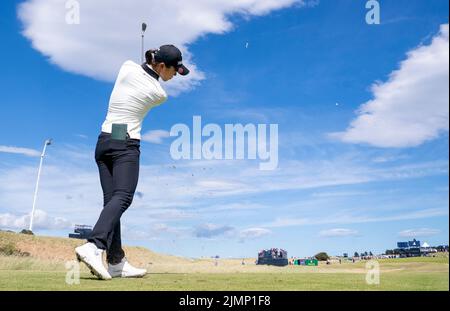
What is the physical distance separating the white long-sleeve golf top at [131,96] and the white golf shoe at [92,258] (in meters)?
1.38

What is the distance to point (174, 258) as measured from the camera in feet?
105

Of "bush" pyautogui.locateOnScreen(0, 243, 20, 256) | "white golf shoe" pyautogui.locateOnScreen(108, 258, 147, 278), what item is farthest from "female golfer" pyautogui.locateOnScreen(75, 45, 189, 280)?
"bush" pyautogui.locateOnScreen(0, 243, 20, 256)

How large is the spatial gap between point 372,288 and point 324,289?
48 centimetres

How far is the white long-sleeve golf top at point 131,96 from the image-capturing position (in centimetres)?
572

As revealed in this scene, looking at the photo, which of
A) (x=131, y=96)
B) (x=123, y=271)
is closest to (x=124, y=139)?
(x=131, y=96)

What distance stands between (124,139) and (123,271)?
1.66 metres

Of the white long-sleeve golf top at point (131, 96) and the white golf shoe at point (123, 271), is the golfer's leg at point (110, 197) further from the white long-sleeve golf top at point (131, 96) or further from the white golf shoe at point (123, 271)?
the white long-sleeve golf top at point (131, 96)

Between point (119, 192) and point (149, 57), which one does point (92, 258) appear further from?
point (149, 57)

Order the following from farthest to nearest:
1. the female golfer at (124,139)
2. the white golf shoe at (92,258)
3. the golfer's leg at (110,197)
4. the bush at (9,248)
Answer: the bush at (9,248)
the golfer's leg at (110,197)
the female golfer at (124,139)
the white golf shoe at (92,258)

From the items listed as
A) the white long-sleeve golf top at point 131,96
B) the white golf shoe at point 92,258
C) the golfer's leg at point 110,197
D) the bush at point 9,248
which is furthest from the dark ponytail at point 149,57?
the bush at point 9,248

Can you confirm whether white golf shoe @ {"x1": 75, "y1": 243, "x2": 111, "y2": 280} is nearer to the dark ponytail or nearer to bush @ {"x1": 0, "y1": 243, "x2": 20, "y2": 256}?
the dark ponytail
